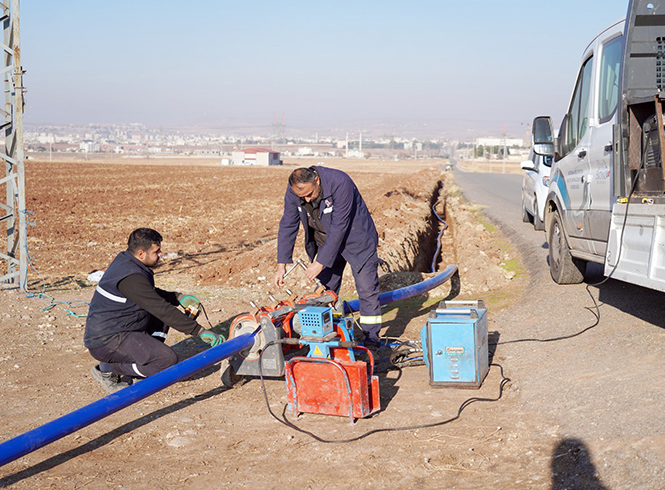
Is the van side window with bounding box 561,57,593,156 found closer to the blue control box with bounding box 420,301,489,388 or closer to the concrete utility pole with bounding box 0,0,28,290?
the blue control box with bounding box 420,301,489,388

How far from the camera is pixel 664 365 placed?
532 cm

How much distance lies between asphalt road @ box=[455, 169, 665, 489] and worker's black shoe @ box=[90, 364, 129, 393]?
135 inches

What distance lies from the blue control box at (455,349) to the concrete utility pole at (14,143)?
659cm

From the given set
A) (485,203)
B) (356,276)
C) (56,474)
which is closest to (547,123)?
(356,276)

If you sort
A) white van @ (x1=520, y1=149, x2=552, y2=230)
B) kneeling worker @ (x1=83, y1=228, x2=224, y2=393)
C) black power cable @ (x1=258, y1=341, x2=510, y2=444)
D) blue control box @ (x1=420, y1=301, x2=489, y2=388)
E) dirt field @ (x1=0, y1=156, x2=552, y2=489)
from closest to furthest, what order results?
dirt field @ (x1=0, y1=156, x2=552, y2=489)
black power cable @ (x1=258, y1=341, x2=510, y2=444)
blue control box @ (x1=420, y1=301, x2=489, y2=388)
kneeling worker @ (x1=83, y1=228, x2=224, y2=393)
white van @ (x1=520, y1=149, x2=552, y2=230)

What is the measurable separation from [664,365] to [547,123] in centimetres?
404

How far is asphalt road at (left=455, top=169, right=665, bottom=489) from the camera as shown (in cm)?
405

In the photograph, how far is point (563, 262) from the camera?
8641 millimetres

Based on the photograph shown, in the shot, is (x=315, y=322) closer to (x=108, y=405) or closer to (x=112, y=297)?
(x=108, y=405)

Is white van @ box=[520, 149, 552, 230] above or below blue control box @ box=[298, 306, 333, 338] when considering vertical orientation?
above

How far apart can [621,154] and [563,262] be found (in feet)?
8.59

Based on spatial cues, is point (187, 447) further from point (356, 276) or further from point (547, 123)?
point (547, 123)

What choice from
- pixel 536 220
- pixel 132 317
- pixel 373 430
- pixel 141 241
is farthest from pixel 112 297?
pixel 536 220

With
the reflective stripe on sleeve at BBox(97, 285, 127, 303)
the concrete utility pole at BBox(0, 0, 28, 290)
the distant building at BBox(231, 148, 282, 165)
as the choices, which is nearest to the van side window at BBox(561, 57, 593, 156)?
the reflective stripe on sleeve at BBox(97, 285, 127, 303)
